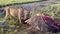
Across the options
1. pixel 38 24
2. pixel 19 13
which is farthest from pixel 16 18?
pixel 38 24

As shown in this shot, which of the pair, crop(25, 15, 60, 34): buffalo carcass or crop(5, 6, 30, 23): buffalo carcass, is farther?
crop(5, 6, 30, 23): buffalo carcass

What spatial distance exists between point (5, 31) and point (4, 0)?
869 millimetres

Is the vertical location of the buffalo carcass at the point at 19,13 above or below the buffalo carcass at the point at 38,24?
above

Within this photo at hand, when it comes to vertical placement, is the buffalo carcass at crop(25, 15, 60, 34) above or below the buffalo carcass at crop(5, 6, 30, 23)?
below

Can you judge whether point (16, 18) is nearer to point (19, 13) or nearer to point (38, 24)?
point (19, 13)

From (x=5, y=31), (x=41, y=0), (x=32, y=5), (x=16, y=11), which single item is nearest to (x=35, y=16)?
(x=16, y=11)

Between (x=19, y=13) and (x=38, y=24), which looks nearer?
(x=38, y=24)

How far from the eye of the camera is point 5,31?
1464mm

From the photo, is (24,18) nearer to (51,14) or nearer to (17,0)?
(51,14)

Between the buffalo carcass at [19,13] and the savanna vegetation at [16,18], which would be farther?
the buffalo carcass at [19,13]

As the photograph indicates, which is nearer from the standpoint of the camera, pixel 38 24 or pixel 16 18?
pixel 38 24

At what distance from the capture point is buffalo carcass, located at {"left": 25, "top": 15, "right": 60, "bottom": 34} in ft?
4.87

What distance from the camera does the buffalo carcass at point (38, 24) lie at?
4.87 ft

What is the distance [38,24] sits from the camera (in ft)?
4.95
